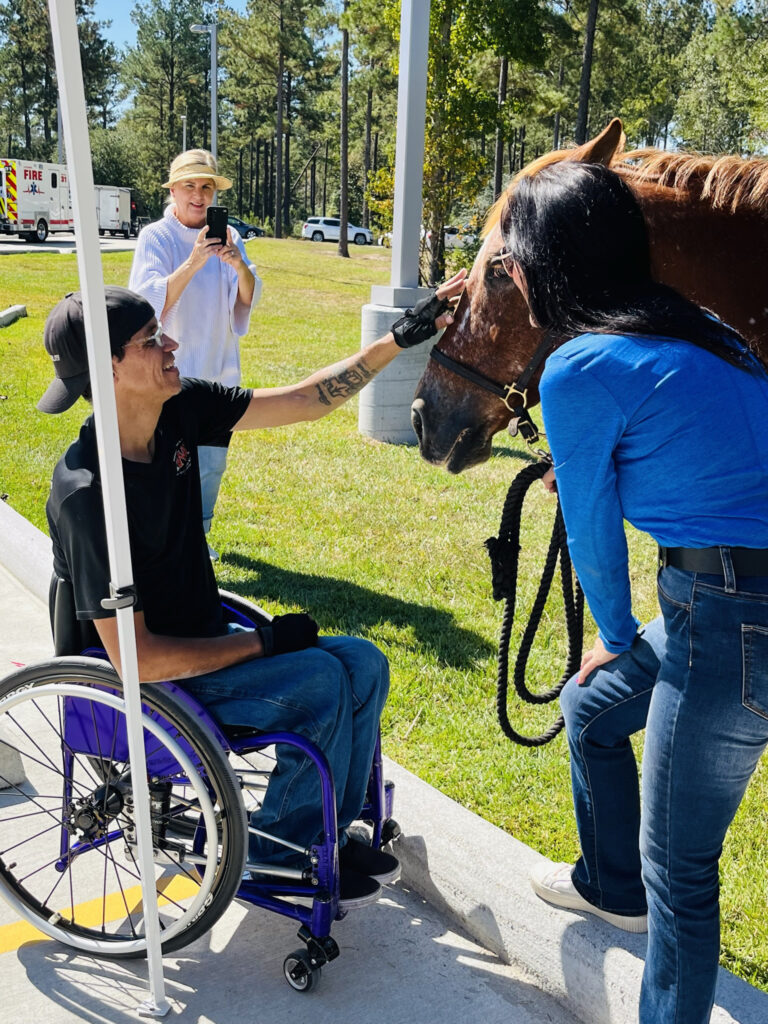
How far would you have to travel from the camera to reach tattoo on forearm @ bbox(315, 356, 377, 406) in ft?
11.0

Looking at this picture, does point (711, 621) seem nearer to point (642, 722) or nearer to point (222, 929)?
point (642, 722)

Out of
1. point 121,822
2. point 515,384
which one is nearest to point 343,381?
point 515,384

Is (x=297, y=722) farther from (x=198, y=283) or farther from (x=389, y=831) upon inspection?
(x=198, y=283)

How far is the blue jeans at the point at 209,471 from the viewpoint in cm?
505

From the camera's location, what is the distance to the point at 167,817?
8.68 feet

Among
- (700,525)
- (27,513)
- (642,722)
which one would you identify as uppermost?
(700,525)

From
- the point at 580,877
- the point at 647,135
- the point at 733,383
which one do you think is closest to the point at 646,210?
the point at 733,383

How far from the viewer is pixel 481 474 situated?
7.84 meters

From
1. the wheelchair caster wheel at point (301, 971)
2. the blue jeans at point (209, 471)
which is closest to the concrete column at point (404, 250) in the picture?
the blue jeans at point (209, 471)

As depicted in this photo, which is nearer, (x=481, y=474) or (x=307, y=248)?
(x=481, y=474)

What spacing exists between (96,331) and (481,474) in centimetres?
593

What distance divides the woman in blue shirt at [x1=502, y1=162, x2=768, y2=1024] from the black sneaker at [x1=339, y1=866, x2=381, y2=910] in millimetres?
762

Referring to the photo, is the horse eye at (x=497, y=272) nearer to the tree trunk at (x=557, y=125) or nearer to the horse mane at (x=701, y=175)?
the horse mane at (x=701, y=175)

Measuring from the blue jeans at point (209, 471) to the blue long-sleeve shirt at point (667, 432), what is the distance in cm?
334
